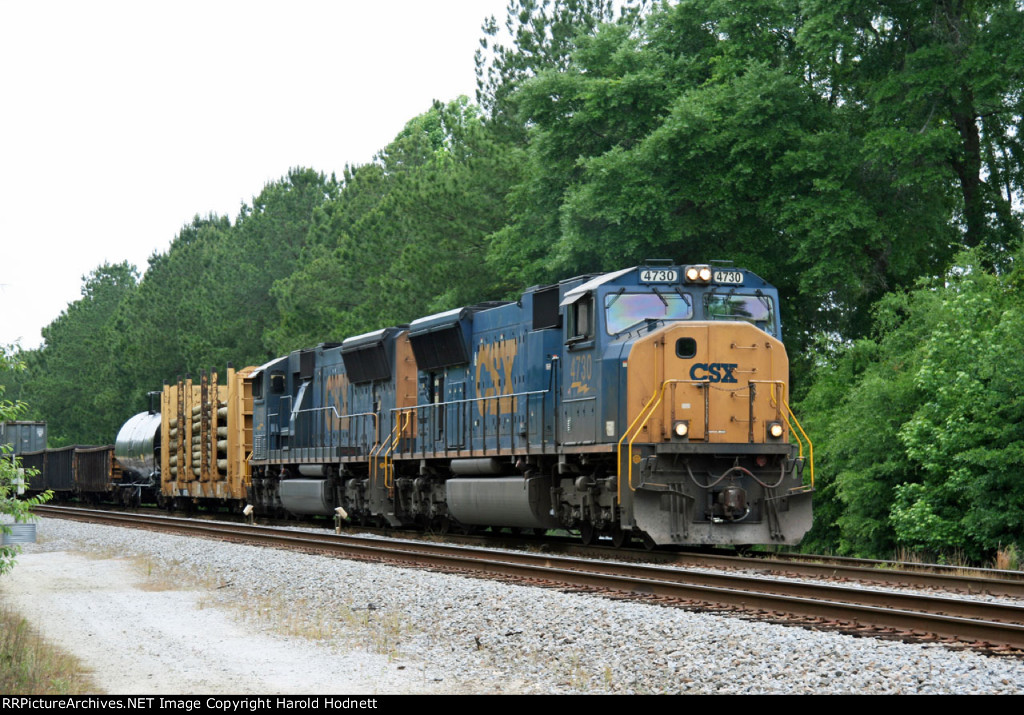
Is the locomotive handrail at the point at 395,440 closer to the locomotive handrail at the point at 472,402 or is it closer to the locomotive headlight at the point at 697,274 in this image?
the locomotive handrail at the point at 472,402

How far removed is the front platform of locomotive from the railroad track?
0.95 meters

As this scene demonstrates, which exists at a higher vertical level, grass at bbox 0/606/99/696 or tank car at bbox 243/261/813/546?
tank car at bbox 243/261/813/546

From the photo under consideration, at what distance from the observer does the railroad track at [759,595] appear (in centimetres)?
1020

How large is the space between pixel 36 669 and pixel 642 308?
10.6 m

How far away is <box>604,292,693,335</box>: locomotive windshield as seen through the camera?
59.1 ft

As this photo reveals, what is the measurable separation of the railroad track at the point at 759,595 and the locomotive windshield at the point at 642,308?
3.53 meters

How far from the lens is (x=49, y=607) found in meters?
14.5

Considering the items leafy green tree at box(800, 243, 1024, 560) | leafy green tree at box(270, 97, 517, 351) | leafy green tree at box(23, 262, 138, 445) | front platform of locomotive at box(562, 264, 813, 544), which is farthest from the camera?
leafy green tree at box(23, 262, 138, 445)

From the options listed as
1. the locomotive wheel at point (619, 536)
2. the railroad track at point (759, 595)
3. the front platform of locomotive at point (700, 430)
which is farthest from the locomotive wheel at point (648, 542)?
the railroad track at point (759, 595)

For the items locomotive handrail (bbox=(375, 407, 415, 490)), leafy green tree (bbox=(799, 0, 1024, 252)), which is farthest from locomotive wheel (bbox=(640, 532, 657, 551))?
leafy green tree (bbox=(799, 0, 1024, 252))

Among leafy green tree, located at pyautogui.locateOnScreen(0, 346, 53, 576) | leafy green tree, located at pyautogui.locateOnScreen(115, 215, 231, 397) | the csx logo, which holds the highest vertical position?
leafy green tree, located at pyautogui.locateOnScreen(115, 215, 231, 397)

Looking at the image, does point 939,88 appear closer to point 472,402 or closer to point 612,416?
point 472,402

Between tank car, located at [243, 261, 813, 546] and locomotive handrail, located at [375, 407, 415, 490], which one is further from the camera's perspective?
locomotive handrail, located at [375, 407, 415, 490]

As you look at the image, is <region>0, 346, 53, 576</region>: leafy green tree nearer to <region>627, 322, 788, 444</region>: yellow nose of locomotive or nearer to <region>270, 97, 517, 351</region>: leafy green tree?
<region>627, 322, 788, 444</region>: yellow nose of locomotive
